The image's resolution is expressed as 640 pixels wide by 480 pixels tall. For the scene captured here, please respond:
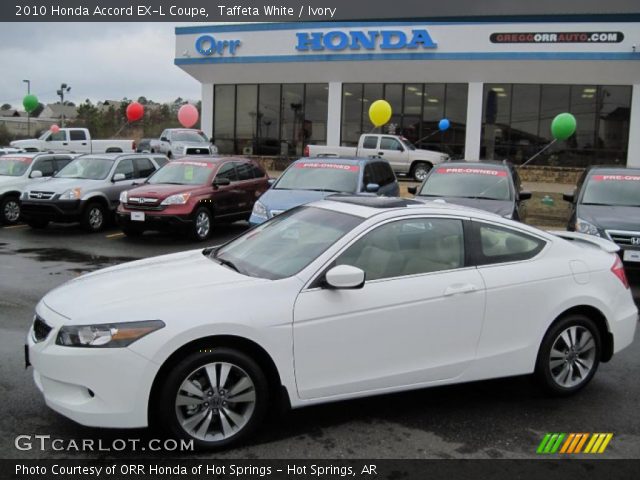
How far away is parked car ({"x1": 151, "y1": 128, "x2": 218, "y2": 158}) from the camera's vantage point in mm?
28141

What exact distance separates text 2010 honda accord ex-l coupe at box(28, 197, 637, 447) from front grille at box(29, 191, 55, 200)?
9.25m

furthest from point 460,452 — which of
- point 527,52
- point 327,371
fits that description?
point 527,52

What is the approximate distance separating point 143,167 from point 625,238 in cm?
1058

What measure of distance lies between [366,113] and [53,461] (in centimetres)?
2712

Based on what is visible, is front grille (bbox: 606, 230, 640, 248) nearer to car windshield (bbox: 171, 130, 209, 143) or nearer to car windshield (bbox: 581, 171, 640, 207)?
car windshield (bbox: 581, 171, 640, 207)

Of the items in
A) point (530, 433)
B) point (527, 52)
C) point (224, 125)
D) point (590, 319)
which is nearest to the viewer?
point (530, 433)

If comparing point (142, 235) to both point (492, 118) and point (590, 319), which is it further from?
point (492, 118)

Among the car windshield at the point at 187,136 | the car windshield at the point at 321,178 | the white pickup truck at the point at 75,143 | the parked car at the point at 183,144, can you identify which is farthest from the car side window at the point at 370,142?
the car windshield at the point at 321,178

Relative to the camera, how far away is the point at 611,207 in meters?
10.0

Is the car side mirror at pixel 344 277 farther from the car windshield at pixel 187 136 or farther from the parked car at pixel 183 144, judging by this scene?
the car windshield at pixel 187 136

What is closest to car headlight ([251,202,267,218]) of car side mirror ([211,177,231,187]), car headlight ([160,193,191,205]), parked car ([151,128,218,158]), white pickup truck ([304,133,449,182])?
car headlight ([160,193,191,205])

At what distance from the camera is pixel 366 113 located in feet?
97.2

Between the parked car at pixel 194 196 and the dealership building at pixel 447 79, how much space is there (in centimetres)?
1509

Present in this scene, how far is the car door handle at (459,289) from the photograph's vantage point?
14.5 feet
